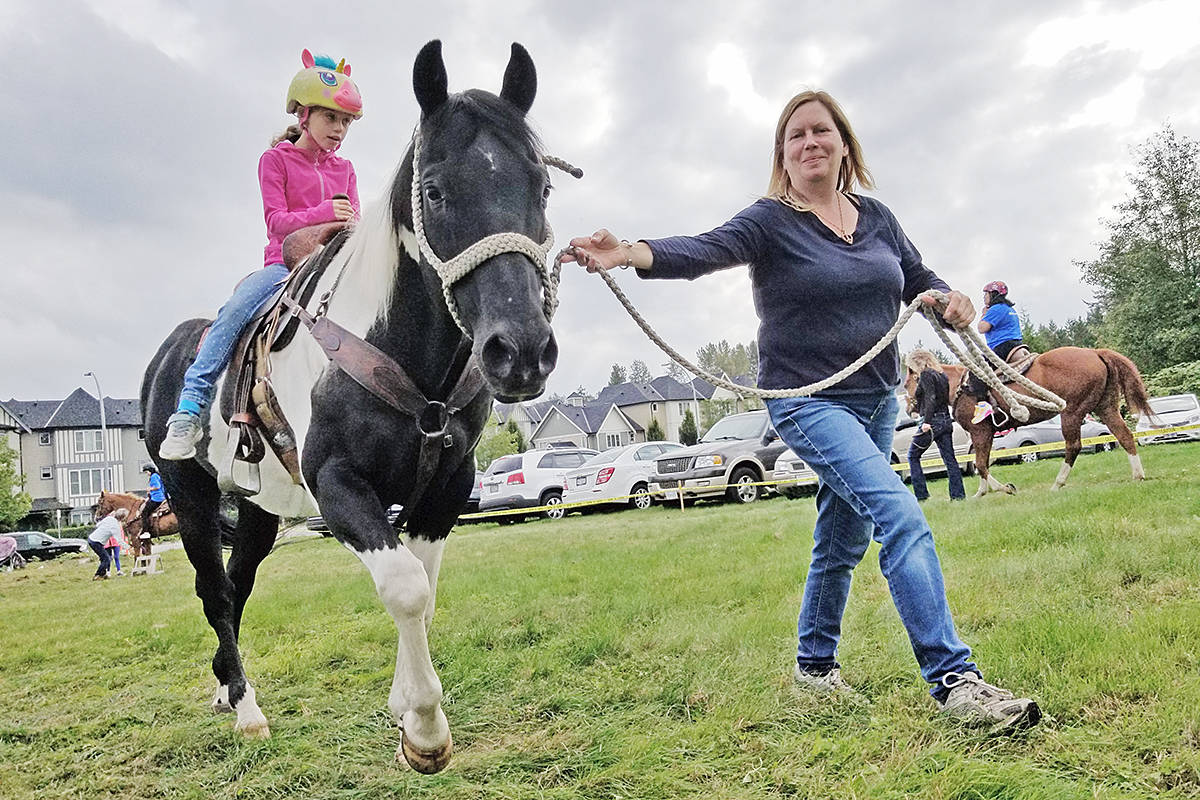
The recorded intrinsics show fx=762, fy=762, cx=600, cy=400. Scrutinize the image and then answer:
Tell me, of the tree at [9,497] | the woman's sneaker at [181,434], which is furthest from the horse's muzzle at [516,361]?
the tree at [9,497]

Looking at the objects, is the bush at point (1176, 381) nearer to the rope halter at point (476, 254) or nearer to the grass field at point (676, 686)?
the grass field at point (676, 686)

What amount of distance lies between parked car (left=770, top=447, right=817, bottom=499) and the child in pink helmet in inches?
489

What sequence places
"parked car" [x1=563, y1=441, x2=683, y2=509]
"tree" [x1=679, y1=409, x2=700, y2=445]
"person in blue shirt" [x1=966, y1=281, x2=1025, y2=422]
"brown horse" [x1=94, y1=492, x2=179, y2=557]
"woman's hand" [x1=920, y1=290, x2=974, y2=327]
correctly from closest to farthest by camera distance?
"woman's hand" [x1=920, y1=290, x2=974, y2=327], "person in blue shirt" [x1=966, y1=281, x2=1025, y2=422], "brown horse" [x1=94, y1=492, x2=179, y2=557], "parked car" [x1=563, y1=441, x2=683, y2=509], "tree" [x1=679, y1=409, x2=700, y2=445]

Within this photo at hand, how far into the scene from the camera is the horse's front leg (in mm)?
2422

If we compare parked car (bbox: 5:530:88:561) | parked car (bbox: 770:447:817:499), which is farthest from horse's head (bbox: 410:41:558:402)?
parked car (bbox: 5:530:88:561)

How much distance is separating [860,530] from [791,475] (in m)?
12.3

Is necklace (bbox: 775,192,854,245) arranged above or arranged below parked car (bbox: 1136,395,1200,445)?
above

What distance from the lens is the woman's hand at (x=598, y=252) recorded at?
8.86 ft

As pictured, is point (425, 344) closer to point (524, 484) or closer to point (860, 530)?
point (860, 530)

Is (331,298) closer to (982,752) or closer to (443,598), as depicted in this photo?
(982,752)

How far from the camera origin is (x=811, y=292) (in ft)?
10.2

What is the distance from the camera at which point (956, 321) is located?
3.26m

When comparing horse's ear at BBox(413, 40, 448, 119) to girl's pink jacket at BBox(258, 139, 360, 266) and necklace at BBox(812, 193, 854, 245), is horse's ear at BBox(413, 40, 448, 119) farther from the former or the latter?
necklace at BBox(812, 193, 854, 245)

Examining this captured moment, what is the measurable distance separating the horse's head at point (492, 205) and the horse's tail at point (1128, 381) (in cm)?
1051
